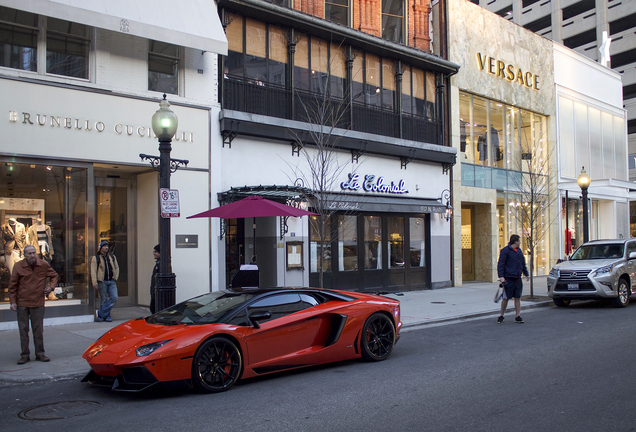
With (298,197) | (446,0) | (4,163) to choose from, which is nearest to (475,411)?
(298,197)

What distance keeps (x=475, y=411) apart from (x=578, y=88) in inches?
1035

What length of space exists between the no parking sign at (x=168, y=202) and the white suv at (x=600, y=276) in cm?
1066

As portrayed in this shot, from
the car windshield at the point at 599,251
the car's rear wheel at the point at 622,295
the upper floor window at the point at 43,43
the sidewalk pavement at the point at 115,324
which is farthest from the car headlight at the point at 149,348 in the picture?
the car windshield at the point at 599,251

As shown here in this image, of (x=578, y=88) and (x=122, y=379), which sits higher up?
(x=578, y=88)

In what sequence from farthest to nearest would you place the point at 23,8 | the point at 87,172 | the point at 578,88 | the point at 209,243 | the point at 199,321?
the point at 578,88
the point at 209,243
the point at 87,172
the point at 23,8
the point at 199,321

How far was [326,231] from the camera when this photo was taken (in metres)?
16.3

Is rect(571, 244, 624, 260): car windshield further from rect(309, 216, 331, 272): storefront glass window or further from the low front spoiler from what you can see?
the low front spoiler

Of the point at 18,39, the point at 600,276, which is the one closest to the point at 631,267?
the point at 600,276

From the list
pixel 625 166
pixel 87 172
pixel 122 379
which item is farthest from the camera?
pixel 625 166

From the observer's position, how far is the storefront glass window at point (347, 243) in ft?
55.6

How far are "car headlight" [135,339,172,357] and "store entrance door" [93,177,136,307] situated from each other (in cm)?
871

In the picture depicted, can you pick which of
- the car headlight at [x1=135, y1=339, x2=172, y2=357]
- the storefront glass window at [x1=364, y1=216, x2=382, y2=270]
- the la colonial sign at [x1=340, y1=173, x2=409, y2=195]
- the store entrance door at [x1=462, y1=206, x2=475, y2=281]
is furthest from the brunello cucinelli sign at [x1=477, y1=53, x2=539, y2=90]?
the car headlight at [x1=135, y1=339, x2=172, y2=357]

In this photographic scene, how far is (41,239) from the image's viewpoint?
11703 mm

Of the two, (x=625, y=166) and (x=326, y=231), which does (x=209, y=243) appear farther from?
(x=625, y=166)
